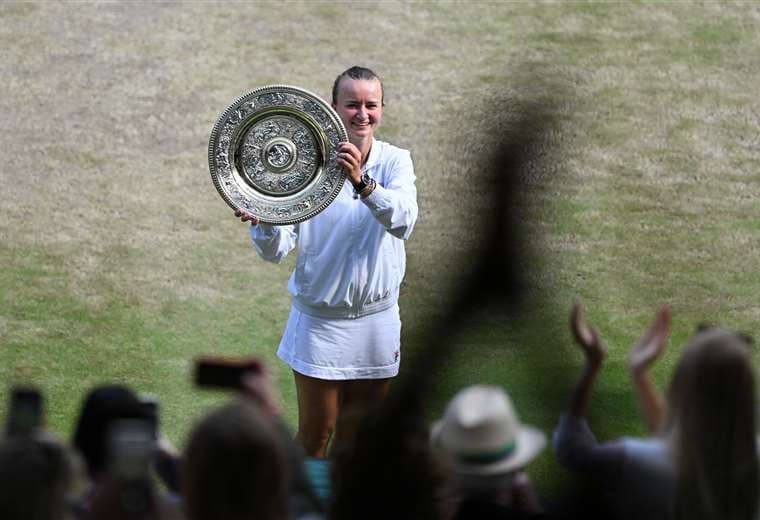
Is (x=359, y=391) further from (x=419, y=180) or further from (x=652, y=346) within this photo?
(x=419, y=180)

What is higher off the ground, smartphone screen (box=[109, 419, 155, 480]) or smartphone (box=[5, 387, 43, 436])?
smartphone (box=[5, 387, 43, 436])

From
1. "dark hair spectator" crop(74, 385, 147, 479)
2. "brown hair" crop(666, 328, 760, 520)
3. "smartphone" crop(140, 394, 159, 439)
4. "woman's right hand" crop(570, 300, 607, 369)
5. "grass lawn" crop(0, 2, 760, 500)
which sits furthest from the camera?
"grass lawn" crop(0, 2, 760, 500)

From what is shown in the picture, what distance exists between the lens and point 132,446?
10.8 feet

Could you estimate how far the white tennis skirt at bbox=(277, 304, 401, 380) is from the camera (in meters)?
5.75

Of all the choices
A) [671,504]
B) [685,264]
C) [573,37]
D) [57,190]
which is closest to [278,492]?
[671,504]

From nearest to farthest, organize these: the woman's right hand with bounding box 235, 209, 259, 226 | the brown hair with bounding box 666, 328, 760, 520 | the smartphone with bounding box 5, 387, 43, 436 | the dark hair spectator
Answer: the smartphone with bounding box 5, 387, 43, 436, the brown hair with bounding box 666, 328, 760, 520, the dark hair spectator, the woman's right hand with bounding box 235, 209, 259, 226

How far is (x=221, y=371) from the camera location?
369 cm

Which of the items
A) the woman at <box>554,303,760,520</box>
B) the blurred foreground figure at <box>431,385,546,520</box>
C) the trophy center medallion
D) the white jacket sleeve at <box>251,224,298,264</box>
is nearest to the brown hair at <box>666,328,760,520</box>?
the woman at <box>554,303,760,520</box>

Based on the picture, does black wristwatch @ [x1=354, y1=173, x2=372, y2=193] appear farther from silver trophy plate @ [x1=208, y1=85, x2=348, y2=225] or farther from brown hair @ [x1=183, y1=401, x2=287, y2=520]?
brown hair @ [x1=183, y1=401, x2=287, y2=520]

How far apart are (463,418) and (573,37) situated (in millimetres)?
9754

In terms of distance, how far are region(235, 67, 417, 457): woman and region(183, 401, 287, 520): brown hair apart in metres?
2.35

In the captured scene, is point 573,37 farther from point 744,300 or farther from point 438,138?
point 744,300

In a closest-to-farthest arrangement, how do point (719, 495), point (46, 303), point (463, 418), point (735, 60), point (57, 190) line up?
point (719, 495) → point (463, 418) → point (46, 303) → point (57, 190) → point (735, 60)

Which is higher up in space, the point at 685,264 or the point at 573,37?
the point at 573,37
